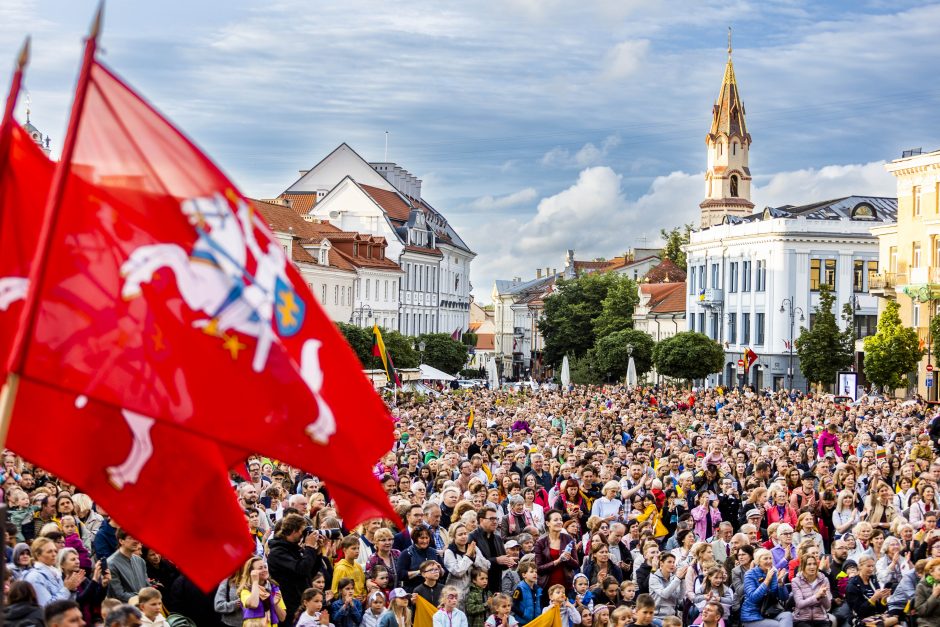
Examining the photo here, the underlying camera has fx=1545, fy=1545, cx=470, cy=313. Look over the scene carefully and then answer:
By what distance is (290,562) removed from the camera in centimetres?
1168

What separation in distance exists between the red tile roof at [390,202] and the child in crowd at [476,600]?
86155mm

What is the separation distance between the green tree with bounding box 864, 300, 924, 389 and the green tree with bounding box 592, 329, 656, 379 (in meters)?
25.7

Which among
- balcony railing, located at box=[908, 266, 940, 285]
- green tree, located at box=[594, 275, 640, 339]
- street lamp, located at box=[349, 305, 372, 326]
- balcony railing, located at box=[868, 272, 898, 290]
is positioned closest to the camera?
balcony railing, located at box=[908, 266, 940, 285]

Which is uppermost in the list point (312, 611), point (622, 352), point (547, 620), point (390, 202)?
point (390, 202)

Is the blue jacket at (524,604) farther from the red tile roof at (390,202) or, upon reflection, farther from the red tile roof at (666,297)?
the red tile roof at (666,297)

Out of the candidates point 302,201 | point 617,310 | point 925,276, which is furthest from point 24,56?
point 617,310

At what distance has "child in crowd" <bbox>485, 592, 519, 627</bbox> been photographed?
1198 cm

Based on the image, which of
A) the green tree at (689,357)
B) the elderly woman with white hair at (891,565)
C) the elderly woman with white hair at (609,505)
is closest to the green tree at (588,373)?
the green tree at (689,357)

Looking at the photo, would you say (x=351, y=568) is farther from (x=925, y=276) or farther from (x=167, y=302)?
(x=925, y=276)

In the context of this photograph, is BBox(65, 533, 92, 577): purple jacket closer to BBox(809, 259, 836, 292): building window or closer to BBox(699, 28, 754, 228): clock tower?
BBox(809, 259, 836, 292): building window

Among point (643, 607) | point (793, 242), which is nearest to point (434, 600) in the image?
point (643, 607)

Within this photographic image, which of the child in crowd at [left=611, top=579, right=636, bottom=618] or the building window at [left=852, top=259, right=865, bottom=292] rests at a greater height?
the building window at [left=852, top=259, right=865, bottom=292]

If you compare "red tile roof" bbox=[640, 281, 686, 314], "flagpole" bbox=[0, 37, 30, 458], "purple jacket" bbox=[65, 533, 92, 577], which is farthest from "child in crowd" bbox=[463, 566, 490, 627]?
"red tile roof" bbox=[640, 281, 686, 314]

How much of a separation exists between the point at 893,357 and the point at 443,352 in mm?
33125
